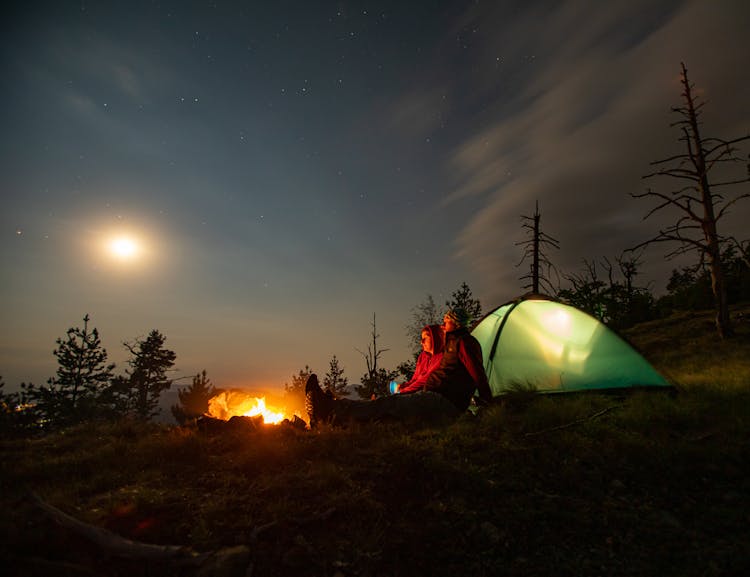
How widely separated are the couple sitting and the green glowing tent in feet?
3.58

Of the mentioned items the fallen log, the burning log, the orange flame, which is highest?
A: the orange flame

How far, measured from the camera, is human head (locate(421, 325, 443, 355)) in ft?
28.8

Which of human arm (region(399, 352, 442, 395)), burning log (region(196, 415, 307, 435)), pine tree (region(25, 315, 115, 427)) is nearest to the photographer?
burning log (region(196, 415, 307, 435))

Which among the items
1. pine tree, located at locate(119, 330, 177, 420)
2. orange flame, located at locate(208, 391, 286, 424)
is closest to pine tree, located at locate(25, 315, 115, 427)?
pine tree, located at locate(119, 330, 177, 420)

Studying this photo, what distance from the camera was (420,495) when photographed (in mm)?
3896

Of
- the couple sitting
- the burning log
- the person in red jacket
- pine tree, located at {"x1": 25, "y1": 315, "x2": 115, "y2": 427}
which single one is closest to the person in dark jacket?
the couple sitting

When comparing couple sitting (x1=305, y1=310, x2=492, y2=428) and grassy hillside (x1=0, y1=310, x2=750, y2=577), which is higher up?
couple sitting (x1=305, y1=310, x2=492, y2=428)

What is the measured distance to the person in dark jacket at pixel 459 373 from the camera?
7312 millimetres

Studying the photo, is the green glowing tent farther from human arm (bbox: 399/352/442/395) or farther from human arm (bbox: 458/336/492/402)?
human arm (bbox: 399/352/442/395)

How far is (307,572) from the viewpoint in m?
2.82

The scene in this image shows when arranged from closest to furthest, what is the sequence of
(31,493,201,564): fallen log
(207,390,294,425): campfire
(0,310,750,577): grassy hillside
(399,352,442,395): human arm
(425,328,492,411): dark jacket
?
(31,493,201,564): fallen log < (0,310,750,577): grassy hillside < (425,328,492,411): dark jacket < (399,352,442,395): human arm < (207,390,294,425): campfire

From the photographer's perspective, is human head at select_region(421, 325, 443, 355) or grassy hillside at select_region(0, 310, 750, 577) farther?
human head at select_region(421, 325, 443, 355)

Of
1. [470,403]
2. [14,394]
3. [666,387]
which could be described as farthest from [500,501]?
[14,394]

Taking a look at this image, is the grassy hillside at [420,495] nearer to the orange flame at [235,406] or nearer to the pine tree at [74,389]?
the orange flame at [235,406]
